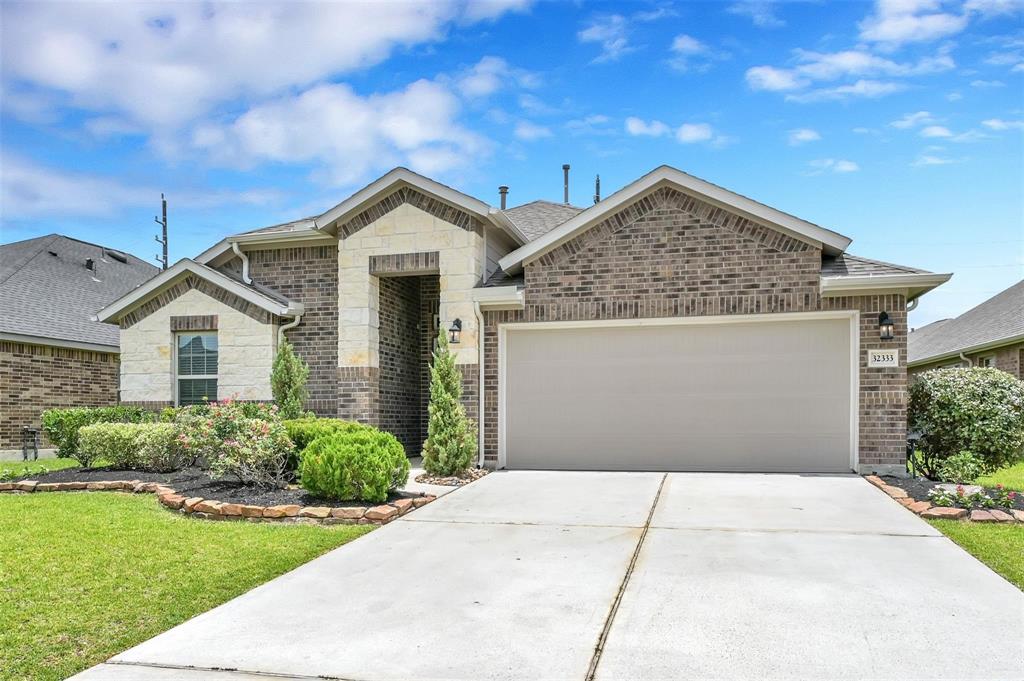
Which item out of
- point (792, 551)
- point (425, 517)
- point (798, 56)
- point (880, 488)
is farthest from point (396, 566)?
point (798, 56)

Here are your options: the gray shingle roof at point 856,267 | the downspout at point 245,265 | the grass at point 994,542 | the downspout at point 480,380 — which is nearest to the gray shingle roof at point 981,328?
the gray shingle roof at point 856,267

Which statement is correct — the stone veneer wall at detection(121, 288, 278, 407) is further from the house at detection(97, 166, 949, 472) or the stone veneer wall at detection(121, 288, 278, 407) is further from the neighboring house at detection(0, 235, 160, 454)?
the neighboring house at detection(0, 235, 160, 454)

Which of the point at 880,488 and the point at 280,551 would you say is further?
the point at 880,488

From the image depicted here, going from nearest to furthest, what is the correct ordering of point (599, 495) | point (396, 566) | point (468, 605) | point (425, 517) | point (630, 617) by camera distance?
point (630, 617) < point (468, 605) < point (396, 566) < point (425, 517) < point (599, 495)

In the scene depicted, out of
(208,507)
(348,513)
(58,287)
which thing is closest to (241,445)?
(208,507)

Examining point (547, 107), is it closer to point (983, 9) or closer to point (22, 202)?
point (983, 9)

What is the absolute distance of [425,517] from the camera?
8078 millimetres

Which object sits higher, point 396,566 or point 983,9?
point 983,9

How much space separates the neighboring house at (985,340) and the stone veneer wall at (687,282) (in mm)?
8473

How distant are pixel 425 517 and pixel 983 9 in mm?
9925

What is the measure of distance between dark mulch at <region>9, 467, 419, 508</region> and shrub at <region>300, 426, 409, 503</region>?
0.14 meters

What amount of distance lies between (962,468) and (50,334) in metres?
18.0

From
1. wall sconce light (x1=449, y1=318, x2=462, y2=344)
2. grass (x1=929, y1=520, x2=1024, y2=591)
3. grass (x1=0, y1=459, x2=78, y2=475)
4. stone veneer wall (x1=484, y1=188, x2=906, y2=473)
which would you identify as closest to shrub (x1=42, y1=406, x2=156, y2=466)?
grass (x1=0, y1=459, x2=78, y2=475)

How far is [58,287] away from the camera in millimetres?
19109
